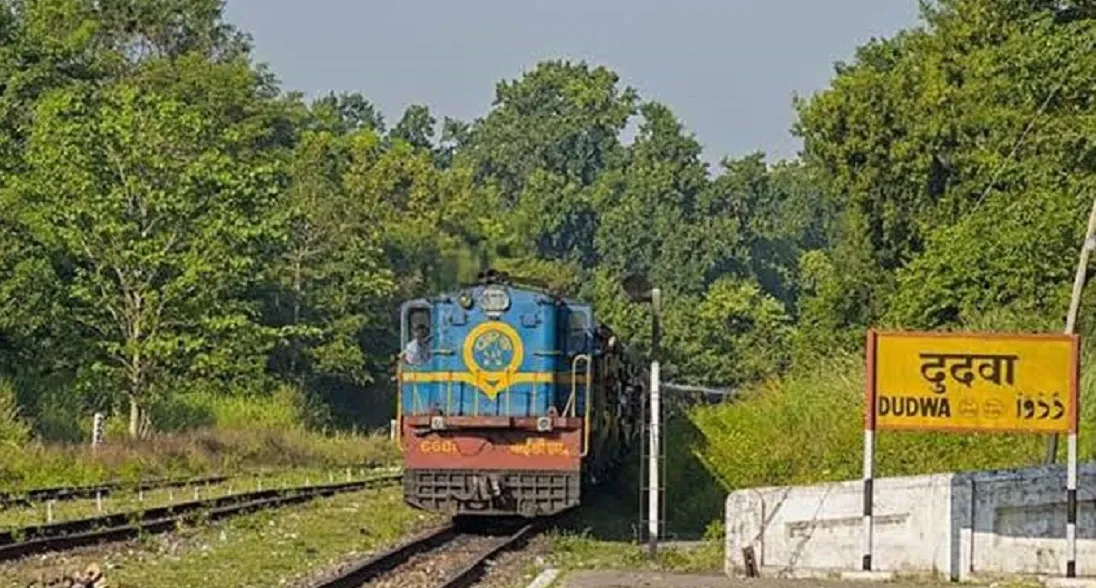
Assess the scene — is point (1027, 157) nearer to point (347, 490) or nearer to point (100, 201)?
point (347, 490)

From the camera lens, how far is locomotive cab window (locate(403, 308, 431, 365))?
973 inches

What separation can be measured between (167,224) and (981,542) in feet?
112

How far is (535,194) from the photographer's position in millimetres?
134250

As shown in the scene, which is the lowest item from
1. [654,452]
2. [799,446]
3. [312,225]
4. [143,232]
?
[799,446]

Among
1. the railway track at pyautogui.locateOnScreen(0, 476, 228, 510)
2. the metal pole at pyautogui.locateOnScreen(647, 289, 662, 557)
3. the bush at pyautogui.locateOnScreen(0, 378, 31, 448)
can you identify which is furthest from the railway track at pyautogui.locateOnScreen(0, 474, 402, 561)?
the bush at pyautogui.locateOnScreen(0, 378, 31, 448)

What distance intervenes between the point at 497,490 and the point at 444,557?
9.14ft

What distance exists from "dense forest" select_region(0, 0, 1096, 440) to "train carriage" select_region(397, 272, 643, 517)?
39.2ft

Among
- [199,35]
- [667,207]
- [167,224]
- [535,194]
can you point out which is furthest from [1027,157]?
[535,194]

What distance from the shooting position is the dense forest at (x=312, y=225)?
4109 cm

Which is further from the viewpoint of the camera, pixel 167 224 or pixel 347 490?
pixel 167 224

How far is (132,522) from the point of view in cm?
2344

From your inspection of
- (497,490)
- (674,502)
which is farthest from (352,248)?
(497,490)

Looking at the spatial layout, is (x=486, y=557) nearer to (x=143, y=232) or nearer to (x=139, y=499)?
(x=139, y=499)

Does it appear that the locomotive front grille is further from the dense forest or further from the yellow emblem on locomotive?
the dense forest
